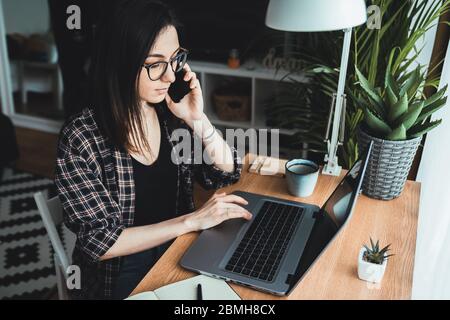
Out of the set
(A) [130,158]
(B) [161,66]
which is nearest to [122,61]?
(B) [161,66]

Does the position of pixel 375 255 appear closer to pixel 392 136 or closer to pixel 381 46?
pixel 392 136

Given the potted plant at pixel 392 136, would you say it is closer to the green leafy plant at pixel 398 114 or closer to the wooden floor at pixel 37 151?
the green leafy plant at pixel 398 114

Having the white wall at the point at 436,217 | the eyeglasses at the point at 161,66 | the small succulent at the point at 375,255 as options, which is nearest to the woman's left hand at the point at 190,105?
the eyeglasses at the point at 161,66

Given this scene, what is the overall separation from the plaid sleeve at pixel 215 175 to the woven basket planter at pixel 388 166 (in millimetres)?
395

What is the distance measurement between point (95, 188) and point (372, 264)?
2.36ft

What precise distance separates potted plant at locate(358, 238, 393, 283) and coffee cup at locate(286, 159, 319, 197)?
1.07 ft

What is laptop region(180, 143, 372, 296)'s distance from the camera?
1.00 metres

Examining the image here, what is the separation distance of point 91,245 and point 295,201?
0.58 meters

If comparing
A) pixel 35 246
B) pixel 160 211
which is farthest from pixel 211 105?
pixel 160 211

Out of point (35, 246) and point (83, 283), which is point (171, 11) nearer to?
point (83, 283)

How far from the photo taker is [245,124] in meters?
3.00

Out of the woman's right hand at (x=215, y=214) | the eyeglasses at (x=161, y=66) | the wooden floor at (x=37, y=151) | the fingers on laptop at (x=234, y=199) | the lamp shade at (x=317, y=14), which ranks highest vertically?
the lamp shade at (x=317, y=14)

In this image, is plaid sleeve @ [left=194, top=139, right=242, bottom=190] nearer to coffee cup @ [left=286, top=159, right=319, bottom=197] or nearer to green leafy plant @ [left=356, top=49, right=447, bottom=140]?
coffee cup @ [left=286, top=159, right=319, bottom=197]

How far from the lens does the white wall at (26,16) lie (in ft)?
12.1
